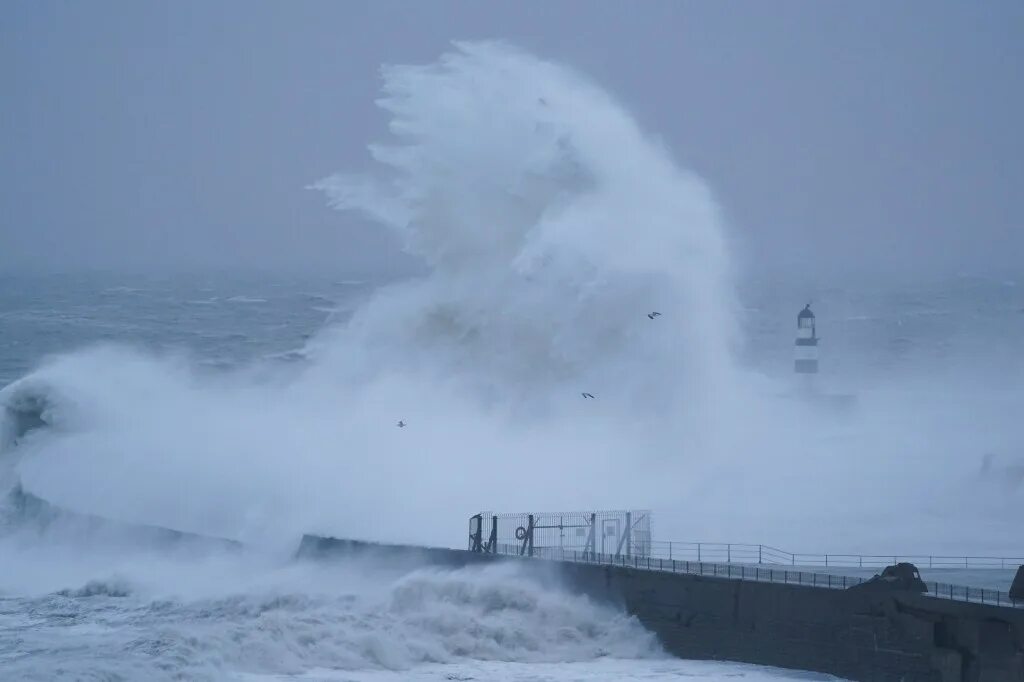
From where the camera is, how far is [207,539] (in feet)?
68.1

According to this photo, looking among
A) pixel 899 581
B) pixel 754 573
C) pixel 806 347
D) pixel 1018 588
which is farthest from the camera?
pixel 806 347

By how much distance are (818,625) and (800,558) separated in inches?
142

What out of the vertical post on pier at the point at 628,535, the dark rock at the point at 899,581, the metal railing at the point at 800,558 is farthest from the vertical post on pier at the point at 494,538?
the dark rock at the point at 899,581

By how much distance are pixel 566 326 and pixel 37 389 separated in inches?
405

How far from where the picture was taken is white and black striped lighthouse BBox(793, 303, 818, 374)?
34031 mm

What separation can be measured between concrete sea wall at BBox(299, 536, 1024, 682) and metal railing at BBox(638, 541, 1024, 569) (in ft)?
4.25

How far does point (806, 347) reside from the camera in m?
34.4

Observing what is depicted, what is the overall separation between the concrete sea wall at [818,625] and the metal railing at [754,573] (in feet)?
0.67

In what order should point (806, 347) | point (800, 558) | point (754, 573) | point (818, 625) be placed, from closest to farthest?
point (818, 625), point (754, 573), point (800, 558), point (806, 347)

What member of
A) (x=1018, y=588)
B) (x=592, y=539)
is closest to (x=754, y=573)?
(x=592, y=539)

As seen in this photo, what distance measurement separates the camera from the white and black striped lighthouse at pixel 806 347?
34.0 meters

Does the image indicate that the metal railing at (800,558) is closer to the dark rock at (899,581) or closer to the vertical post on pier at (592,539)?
the vertical post on pier at (592,539)

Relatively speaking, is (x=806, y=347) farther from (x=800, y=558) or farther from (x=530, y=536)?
(x=530, y=536)

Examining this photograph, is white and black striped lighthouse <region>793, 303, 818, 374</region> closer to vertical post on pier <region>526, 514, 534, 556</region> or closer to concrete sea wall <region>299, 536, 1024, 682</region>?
vertical post on pier <region>526, 514, 534, 556</region>
